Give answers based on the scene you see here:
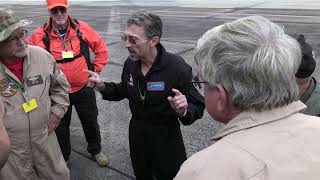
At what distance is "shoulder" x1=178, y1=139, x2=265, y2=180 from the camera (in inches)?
48.2

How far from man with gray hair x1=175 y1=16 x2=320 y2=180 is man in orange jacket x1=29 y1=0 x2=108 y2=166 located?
253cm

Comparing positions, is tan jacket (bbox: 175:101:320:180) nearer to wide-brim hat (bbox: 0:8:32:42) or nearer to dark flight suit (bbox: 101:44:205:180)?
dark flight suit (bbox: 101:44:205:180)

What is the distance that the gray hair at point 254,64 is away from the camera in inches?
53.6

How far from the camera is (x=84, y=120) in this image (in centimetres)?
→ 416

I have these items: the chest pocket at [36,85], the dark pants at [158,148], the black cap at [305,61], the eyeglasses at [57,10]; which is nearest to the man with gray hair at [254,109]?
the black cap at [305,61]

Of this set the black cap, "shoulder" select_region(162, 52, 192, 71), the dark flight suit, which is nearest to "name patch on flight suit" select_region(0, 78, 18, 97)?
the dark flight suit

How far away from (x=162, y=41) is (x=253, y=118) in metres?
8.84

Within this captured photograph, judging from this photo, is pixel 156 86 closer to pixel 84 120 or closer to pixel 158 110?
pixel 158 110

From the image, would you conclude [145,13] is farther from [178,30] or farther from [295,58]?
[178,30]

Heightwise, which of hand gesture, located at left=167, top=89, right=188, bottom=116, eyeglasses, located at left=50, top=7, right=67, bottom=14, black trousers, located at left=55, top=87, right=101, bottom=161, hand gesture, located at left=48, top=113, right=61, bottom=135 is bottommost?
black trousers, located at left=55, top=87, right=101, bottom=161

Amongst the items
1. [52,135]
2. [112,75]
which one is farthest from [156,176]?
[112,75]

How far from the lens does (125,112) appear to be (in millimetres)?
5750

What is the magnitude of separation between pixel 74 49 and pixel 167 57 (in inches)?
52.6

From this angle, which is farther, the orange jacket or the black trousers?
the black trousers
